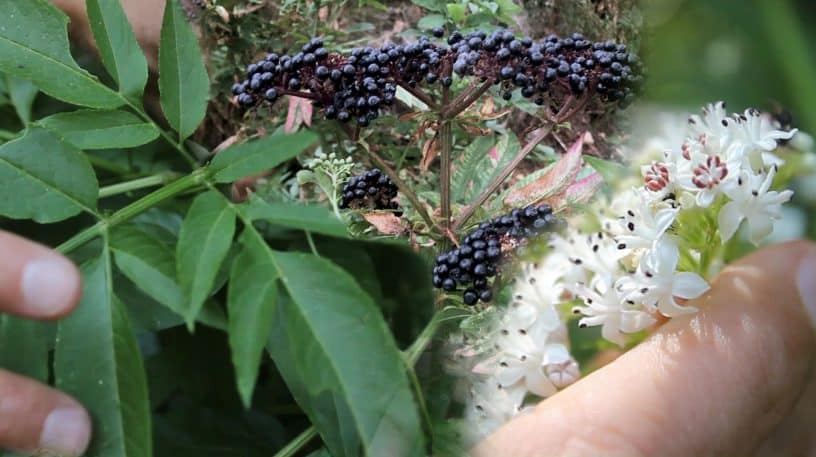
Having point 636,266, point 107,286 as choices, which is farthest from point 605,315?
point 107,286

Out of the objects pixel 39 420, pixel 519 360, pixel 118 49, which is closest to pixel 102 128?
pixel 118 49

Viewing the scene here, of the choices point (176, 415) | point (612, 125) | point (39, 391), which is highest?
point (612, 125)

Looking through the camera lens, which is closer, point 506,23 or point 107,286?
point 107,286

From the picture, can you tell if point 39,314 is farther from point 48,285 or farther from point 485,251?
point 485,251

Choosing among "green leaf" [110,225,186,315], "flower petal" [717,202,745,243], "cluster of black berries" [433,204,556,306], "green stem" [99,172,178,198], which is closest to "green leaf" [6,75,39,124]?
"green stem" [99,172,178,198]

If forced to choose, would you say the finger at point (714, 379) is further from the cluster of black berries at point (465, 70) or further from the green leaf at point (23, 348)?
the green leaf at point (23, 348)

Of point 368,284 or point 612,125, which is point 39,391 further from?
point 612,125
